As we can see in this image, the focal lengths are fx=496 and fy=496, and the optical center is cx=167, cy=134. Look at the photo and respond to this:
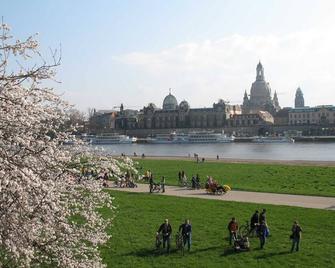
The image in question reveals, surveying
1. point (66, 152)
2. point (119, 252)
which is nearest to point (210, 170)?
point (119, 252)

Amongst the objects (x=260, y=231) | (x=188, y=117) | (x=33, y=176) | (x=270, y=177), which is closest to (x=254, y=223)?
(x=260, y=231)

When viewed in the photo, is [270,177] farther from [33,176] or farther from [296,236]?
[33,176]

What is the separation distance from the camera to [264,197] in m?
25.6

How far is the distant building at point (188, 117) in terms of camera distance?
185375 millimetres

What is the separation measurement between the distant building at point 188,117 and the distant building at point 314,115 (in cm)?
2352

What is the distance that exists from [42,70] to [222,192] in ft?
65.1

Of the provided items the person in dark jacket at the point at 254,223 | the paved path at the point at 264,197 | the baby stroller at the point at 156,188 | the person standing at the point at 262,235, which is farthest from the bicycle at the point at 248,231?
the baby stroller at the point at 156,188

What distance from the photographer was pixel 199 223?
19.1 metres

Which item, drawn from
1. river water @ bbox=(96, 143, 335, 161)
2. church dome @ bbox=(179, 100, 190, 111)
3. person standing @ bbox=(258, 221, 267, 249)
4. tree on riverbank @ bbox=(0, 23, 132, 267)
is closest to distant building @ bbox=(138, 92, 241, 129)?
church dome @ bbox=(179, 100, 190, 111)

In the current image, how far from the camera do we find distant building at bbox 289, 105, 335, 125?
18250 centimetres

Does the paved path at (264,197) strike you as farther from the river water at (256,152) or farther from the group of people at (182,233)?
the river water at (256,152)

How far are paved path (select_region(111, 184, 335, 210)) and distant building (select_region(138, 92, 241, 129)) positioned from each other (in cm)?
15535

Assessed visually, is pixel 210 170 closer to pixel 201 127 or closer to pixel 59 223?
pixel 59 223

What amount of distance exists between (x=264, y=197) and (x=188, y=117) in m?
166
